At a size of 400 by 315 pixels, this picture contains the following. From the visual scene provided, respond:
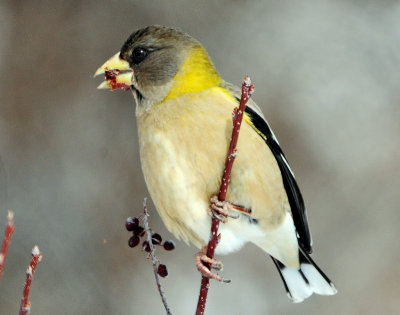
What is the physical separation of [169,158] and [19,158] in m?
2.08

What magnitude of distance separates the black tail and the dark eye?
1.04 m

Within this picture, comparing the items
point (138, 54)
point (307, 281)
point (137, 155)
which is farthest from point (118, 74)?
point (137, 155)

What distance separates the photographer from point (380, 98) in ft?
13.9

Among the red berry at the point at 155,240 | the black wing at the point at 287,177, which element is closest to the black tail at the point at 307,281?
the black wing at the point at 287,177

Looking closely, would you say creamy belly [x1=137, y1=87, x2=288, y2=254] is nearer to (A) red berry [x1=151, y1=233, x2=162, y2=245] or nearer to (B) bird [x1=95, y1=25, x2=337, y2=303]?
(B) bird [x1=95, y1=25, x2=337, y2=303]

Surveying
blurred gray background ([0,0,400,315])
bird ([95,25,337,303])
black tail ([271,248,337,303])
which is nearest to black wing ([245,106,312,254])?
bird ([95,25,337,303])

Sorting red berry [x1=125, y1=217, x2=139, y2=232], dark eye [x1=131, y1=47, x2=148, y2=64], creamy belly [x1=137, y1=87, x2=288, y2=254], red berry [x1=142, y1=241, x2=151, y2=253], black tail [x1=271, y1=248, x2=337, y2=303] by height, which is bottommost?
red berry [x1=142, y1=241, x2=151, y2=253]

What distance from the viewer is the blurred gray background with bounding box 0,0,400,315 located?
385cm

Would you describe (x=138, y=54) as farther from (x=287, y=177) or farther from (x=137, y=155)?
(x=137, y=155)

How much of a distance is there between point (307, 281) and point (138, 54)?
3.88 ft

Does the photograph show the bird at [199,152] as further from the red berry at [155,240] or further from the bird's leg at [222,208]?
the red berry at [155,240]

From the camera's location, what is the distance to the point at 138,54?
7.67 ft

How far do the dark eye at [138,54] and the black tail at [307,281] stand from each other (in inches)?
41.0

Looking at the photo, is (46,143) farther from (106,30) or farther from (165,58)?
(165,58)
